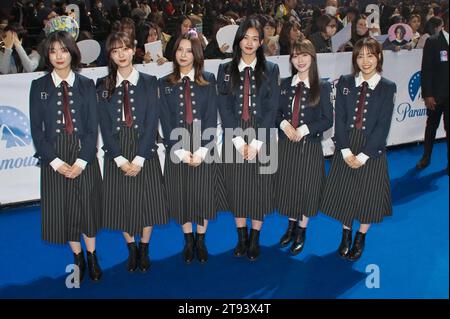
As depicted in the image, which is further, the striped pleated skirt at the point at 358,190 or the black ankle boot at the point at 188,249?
the black ankle boot at the point at 188,249

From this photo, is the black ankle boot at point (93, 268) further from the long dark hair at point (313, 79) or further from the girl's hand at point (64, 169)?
the long dark hair at point (313, 79)

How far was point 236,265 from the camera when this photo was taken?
413 cm

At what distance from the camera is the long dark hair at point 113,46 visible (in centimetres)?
354

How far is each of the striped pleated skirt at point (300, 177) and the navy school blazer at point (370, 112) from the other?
0.82 feet

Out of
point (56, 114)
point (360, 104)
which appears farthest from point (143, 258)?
point (360, 104)

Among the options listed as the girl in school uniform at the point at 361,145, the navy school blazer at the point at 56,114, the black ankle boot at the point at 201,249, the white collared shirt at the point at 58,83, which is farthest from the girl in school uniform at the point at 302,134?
the white collared shirt at the point at 58,83

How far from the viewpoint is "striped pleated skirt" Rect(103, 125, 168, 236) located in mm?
3668

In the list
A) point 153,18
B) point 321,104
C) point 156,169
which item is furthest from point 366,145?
point 153,18

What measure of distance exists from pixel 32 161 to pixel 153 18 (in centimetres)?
449

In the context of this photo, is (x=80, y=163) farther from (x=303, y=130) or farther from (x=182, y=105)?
(x=303, y=130)

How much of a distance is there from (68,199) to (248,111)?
1.39 metres

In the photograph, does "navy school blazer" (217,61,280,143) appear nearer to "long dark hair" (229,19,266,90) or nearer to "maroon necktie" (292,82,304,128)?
"long dark hair" (229,19,266,90)

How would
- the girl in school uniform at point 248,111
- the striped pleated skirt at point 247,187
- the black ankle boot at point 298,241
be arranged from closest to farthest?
1. the girl in school uniform at point 248,111
2. the striped pleated skirt at point 247,187
3. the black ankle boot at point 298,241

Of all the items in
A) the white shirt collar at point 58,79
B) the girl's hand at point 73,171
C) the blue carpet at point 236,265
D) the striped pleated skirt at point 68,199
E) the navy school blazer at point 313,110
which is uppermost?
the white shirt collar at point 58,79
